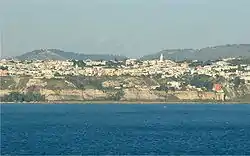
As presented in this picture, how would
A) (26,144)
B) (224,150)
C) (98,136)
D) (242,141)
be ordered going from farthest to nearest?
1. (98,136)
2. (242,141)
3. (26,144)
4. (224,150)

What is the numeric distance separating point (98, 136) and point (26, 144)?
12624mm

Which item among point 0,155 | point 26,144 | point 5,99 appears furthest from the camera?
point 5,99

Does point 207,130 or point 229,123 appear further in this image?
point 229,123

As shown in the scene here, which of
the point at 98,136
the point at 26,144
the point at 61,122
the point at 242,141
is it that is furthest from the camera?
the point at 61,122

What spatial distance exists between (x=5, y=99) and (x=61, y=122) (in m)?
90.2

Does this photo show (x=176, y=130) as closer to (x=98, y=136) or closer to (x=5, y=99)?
(x=98, y=136)

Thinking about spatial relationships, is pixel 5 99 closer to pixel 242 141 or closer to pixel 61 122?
pixel 61 122

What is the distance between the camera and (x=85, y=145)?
7094 cm

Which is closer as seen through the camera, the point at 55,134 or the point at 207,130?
the point at 55,134

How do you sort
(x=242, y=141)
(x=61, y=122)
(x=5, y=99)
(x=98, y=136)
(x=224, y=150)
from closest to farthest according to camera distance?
(x=224, y=150) < (x=242, y=141) < (x=98, y=136) < (x=61, y=122) < (x=5, y=99)

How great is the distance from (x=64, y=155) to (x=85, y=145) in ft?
29.4

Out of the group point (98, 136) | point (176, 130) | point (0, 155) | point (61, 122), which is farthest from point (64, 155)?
point (61, 122)

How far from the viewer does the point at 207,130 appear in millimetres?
94438

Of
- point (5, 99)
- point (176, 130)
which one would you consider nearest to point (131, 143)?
point (176, 130)
